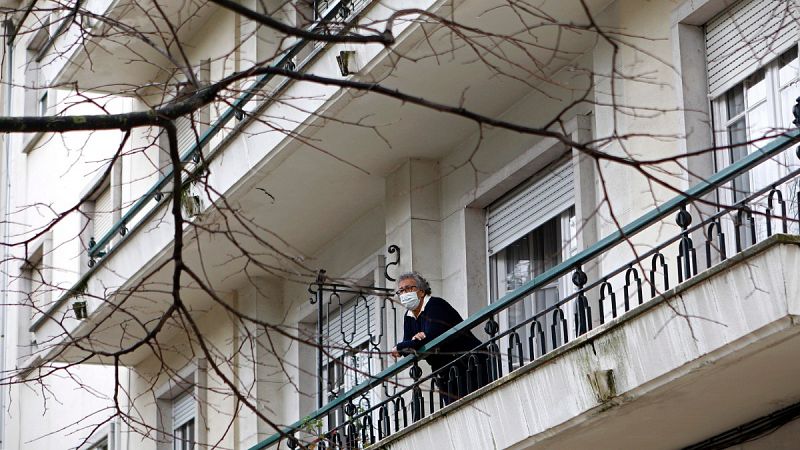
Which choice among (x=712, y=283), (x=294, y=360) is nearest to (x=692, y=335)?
(x=712, y=283)

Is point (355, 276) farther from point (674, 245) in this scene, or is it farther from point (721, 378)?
point (721, 378)

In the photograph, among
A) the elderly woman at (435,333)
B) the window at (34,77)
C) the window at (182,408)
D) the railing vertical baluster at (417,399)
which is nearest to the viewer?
the elderly woman at (435,333)

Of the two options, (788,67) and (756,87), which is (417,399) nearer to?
(756,87)

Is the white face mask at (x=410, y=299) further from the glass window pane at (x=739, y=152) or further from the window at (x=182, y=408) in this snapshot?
the window at (x=182, y=408)

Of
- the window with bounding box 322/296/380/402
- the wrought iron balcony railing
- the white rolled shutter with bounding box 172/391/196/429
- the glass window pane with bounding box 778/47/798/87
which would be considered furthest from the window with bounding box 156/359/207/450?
the glass window pane with bounding box 778/47/798/87

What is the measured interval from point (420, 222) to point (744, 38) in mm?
4739

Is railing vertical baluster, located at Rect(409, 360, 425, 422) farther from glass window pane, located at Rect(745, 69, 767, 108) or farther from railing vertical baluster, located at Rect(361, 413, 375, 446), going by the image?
glass window pane, located at Rect(745, 69, 767, 108)

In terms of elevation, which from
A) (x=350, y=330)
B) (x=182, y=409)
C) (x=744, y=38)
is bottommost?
(x=744, y=38)

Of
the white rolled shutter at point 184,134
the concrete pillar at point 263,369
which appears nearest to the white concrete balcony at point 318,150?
the concrete pillar at point 263,369

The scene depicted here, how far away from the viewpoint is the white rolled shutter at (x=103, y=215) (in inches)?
883

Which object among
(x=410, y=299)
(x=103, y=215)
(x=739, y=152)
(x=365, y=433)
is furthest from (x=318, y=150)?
(x=103, y=215)

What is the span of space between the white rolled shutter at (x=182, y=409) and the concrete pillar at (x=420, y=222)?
584 centimetres

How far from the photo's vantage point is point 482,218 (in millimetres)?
14914

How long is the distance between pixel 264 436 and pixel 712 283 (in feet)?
31.0
